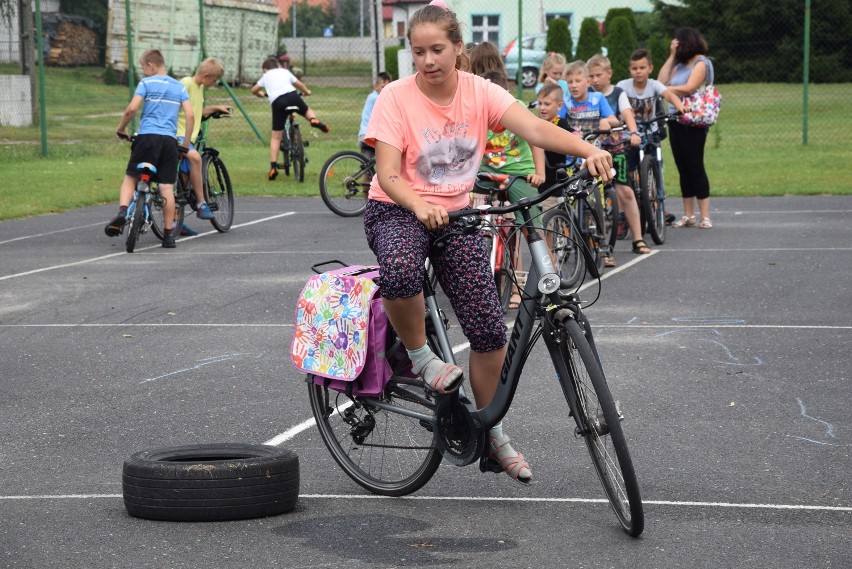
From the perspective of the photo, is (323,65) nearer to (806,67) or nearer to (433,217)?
(806,67)

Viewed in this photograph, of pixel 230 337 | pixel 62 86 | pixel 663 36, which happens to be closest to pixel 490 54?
pixel 230 337

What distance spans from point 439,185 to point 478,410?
86 cm

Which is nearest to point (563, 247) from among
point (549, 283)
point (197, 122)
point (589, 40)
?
point (549, 283)

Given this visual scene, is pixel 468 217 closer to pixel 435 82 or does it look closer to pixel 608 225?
pixel 435 82

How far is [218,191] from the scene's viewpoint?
1473 cm

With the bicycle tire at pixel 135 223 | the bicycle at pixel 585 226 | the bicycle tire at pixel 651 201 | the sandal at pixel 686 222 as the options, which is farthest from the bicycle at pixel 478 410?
the sandal at pixel 686 222

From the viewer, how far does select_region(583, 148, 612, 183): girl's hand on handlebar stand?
4.53 meters

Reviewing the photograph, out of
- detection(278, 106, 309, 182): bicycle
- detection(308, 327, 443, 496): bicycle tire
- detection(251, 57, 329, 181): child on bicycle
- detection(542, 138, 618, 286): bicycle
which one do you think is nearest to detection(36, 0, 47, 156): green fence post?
detection(251, 57, 329, 181): child on bicycle

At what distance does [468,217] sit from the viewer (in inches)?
183

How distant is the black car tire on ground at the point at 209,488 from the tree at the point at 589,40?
33.1m

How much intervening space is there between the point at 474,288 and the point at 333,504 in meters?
1.05

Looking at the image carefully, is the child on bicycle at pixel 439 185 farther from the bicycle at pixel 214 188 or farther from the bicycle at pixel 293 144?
the bicycle at pixel 293 144

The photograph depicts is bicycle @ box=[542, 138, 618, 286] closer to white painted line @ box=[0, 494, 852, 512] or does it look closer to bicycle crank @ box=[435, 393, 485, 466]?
white painted line @ box=[0, 494, 852, 512]

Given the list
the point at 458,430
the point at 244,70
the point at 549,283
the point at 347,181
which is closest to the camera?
the point at 549,283
